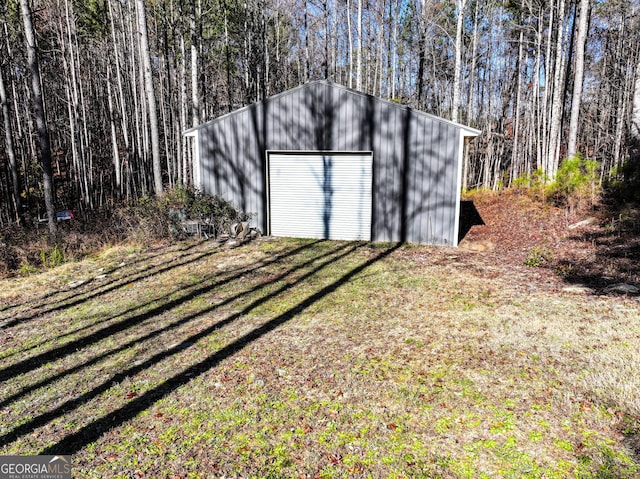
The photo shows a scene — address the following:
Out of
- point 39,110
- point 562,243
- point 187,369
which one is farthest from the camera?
point 39,110

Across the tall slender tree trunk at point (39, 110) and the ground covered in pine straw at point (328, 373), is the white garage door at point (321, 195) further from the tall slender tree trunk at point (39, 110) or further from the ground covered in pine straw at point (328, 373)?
the tall slender tree trunk at point (39, 110)

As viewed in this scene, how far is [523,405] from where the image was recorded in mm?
2957

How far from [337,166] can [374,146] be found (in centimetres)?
104

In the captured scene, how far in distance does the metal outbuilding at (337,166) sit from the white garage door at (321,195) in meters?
0.03

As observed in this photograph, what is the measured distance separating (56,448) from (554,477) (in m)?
3.27

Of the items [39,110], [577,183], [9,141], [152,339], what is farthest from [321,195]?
[9,141]

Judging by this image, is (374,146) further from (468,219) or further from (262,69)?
(262,69)

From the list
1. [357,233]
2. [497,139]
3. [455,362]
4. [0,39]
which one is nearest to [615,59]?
[497,139]

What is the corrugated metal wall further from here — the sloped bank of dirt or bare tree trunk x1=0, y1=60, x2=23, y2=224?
bare tree trunk x1=0, y1=60, x2=23, y2=224

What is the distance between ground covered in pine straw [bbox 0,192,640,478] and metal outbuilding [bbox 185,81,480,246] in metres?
2.53

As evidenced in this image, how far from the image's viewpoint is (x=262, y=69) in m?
20.0

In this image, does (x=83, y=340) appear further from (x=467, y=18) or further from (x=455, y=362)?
(x=467, y=18)

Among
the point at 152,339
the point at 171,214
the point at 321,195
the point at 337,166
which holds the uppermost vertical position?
the point at 337,166

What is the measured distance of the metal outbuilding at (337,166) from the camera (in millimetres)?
8766
